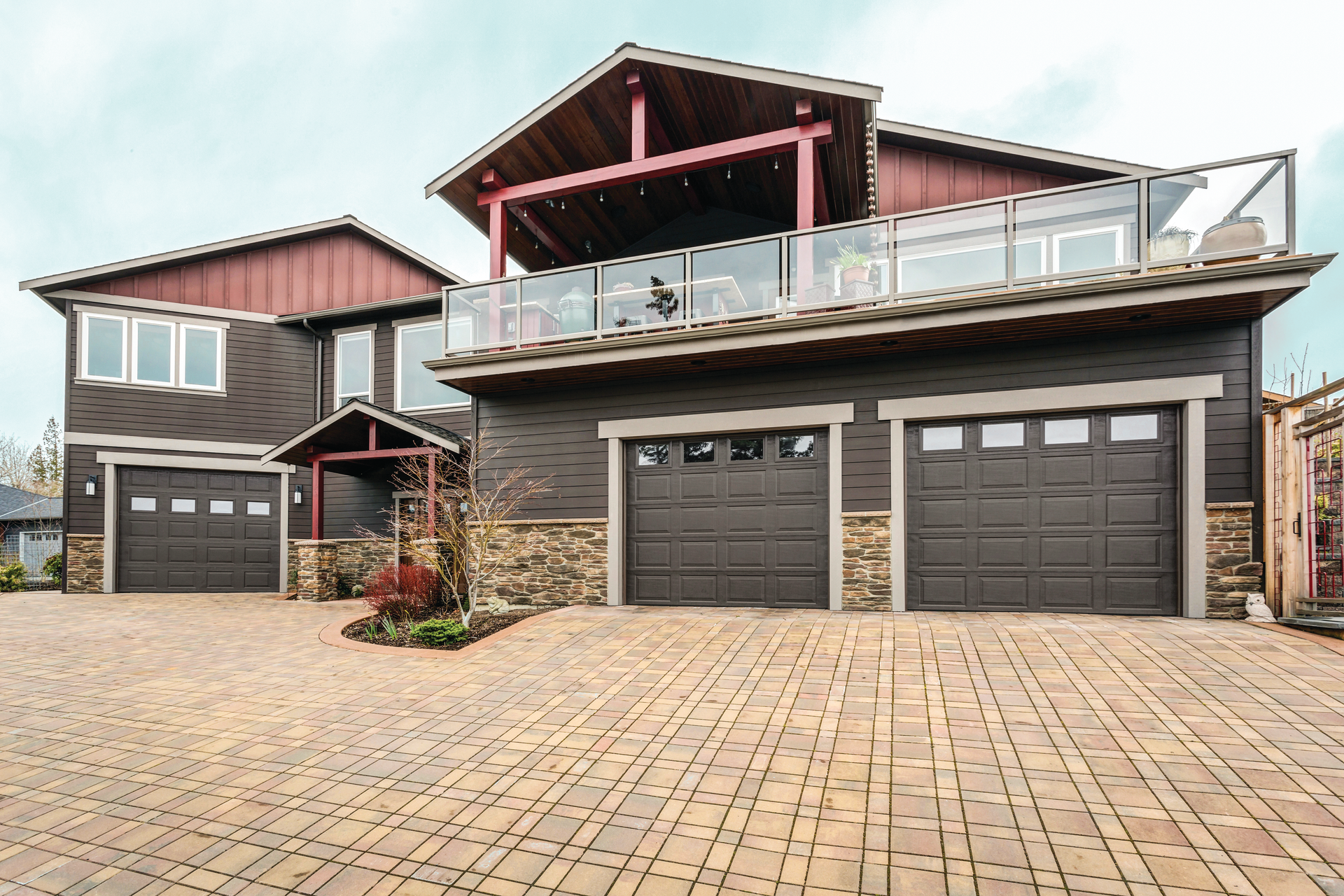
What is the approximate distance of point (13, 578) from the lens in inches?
604

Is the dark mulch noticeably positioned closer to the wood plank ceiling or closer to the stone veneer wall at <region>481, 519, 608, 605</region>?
the stone veneer wall at <region>481, 519, 608, 605</region>

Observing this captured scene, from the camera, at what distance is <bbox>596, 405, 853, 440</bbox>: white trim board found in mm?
8445

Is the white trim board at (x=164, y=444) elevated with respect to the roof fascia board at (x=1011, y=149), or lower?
lower

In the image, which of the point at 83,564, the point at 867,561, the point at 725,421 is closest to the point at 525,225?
the point at 725,421

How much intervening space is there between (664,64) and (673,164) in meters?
1.38

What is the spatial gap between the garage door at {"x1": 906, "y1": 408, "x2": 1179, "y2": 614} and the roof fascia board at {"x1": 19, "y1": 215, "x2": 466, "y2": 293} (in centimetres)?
998

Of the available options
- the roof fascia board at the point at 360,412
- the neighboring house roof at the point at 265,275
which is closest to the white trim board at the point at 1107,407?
the roof fascia board at the point at 360,412

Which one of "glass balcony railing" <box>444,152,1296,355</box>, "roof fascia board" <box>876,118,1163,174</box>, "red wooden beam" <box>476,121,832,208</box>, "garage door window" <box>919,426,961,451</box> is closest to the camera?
"glass balcony railing" <box>444,152,1296,355</box>

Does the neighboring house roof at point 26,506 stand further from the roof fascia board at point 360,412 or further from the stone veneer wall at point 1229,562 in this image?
the stone veneer wall at point 1229,562

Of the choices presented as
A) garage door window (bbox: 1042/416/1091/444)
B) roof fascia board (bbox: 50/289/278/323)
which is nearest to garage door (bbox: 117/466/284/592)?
roof fascia board (bbox: 50/289/278/323)

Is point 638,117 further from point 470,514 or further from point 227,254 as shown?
point 227,254

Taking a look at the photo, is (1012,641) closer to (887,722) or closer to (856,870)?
(887,722)

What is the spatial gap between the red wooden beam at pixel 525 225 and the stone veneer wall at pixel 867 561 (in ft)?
20.7

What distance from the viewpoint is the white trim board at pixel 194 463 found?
1339 cm
